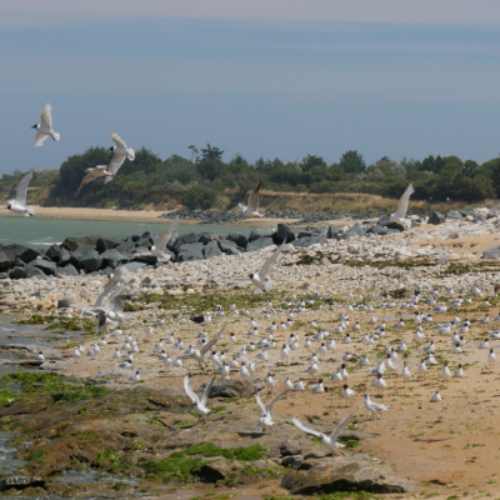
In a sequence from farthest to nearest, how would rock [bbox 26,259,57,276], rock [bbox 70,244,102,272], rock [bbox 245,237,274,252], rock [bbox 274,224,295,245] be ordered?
rock [bbox 274,224,295,245] < rock [bbox 245,237,274,252] < rock [bbox 70,244,102,272] < rock [bbox 26,259,57,276]

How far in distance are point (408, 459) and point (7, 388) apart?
10.4 meters

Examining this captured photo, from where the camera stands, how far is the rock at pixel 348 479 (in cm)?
988

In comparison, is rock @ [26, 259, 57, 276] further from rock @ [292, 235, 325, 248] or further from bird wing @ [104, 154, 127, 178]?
bird wing @ [104, 154, 127, 178]

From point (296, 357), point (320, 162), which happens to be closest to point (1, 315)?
point (296, 357)

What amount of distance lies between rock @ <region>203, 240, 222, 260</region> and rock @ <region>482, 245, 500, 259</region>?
16.1 m

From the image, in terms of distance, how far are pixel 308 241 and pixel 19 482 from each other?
1193 inches

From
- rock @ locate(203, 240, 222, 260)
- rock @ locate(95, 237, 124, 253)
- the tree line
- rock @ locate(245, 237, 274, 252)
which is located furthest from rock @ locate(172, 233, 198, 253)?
the tree line

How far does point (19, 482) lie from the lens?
1139 centimetres

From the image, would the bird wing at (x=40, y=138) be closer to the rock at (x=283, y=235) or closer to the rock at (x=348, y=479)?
the rock at (x=348, y=479)

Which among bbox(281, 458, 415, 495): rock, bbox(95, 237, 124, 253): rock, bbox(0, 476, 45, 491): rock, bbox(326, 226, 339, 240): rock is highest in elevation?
bbox(326, 226, 339, 240): rock

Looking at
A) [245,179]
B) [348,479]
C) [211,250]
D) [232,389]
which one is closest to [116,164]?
[232,389]

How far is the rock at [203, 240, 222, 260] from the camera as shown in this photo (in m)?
41.8

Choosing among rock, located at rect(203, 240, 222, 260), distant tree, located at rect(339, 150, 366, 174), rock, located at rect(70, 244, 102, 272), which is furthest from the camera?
distant tree, located at rect(339, 150, 366, 174)

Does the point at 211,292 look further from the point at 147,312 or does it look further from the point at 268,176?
the point at 268,176
